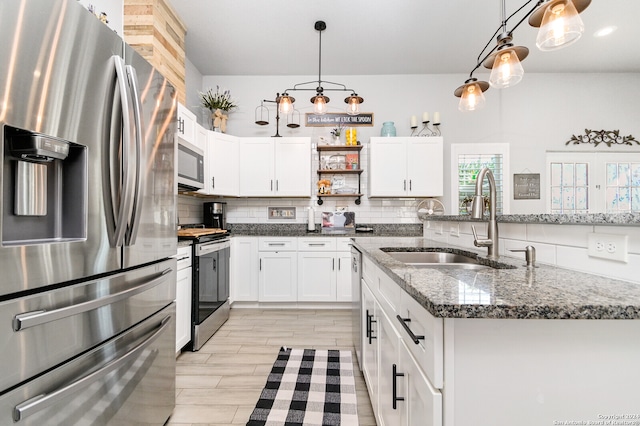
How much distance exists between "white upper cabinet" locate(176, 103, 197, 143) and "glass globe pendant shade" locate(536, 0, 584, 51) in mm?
2642

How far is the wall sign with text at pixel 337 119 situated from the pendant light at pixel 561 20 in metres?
2.94

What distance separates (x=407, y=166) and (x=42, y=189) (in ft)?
11.9

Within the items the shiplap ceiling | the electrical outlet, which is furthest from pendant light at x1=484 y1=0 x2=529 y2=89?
the shiplap ceiling

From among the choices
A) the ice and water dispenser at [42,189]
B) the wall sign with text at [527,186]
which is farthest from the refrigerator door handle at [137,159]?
the wall sign with text at [527,186]

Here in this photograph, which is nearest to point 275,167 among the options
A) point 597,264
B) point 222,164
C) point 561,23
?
point 222,164

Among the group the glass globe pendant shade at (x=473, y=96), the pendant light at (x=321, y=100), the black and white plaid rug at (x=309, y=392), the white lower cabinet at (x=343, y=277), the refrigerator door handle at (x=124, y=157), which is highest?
the pendant light at (x=321, y=100)

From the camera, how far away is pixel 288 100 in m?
2.90

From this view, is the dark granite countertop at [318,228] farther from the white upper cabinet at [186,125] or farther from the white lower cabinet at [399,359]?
the white lower cabinet at [399,359]

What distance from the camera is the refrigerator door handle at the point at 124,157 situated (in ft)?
3.65

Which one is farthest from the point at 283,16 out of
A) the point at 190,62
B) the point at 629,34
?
the point at 629,34

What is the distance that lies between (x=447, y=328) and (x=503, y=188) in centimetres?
424

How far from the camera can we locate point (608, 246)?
967mm

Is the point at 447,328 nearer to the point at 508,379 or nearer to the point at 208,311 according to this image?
the point at 508,379

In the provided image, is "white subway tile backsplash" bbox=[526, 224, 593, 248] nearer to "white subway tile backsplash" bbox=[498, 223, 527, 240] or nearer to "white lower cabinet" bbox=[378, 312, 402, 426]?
"white subway tile backsplash" bbox=[498, 223, 527, 240]
